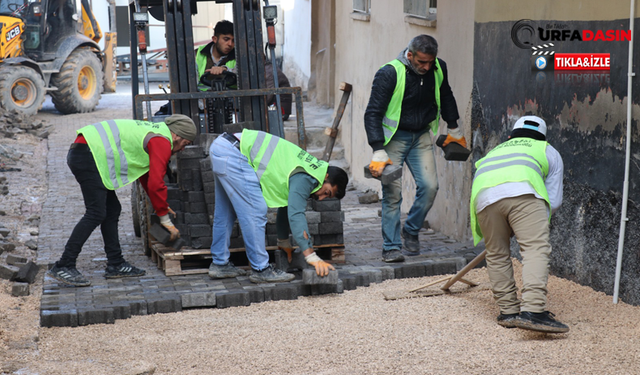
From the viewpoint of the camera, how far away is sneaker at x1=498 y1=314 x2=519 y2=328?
4.72 metres

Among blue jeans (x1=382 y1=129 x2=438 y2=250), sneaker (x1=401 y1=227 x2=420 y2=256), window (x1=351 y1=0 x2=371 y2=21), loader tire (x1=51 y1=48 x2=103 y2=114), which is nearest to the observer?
blue jeans (x1=382 y1=129 x2=438 y2=250)

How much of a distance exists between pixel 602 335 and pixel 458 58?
3.40 metres

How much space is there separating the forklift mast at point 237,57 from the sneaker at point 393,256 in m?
1.71

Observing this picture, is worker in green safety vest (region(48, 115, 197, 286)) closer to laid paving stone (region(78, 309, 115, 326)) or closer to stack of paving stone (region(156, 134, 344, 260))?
stack of paving stone (region(156, 134, 344, 260))

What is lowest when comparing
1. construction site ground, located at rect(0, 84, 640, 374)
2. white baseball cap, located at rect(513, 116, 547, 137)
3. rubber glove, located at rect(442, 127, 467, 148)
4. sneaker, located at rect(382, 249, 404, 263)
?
construction site ground, located at rect(0, 84, 640, 374)

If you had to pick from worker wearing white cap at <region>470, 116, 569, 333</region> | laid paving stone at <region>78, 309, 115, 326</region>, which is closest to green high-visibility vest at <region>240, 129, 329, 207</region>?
worker wearing white cap at <region>470, 116, 569, 333</region>

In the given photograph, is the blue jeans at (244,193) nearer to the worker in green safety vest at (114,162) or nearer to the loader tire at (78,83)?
the worker in green safety vest at (114,162)

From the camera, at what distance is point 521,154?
185 inches

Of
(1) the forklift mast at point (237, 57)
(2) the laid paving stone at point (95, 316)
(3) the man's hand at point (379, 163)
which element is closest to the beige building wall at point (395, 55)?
(3) the man's hand at point (379, 163)

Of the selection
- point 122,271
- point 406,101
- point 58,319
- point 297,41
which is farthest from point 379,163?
point 297,41

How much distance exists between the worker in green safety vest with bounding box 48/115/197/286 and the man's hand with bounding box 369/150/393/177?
1.54m

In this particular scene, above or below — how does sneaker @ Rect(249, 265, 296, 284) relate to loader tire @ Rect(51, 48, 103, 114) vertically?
below

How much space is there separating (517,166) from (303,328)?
1790 millimetres

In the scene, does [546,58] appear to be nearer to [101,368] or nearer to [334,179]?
[334,179]
